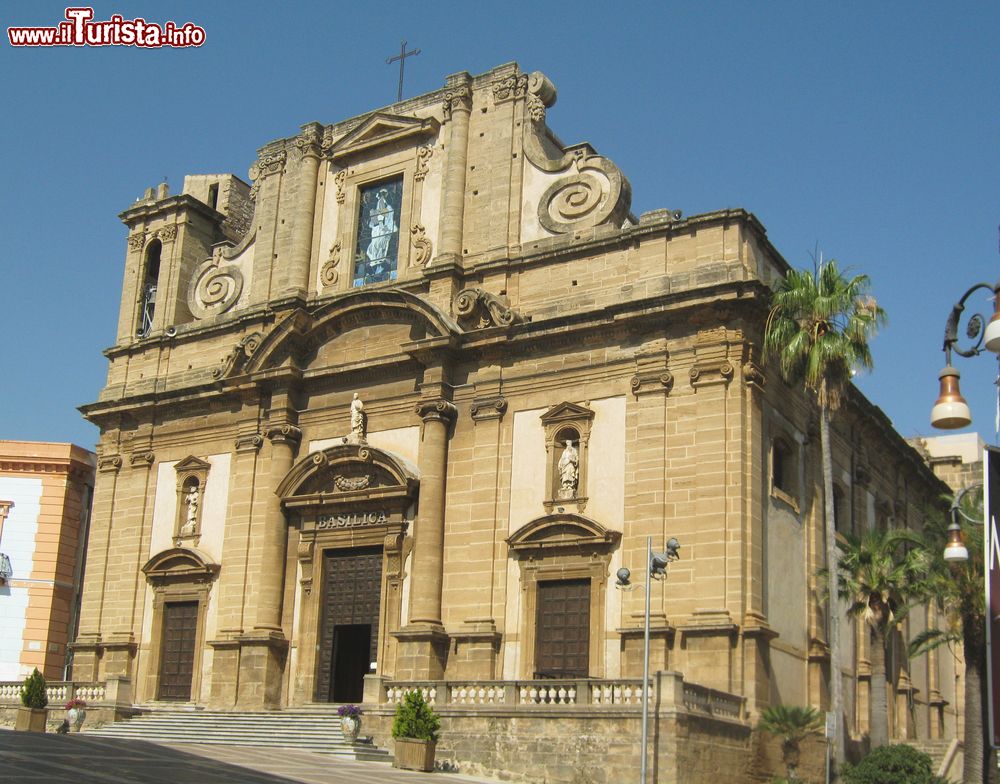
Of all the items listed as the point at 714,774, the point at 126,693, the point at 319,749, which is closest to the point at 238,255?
the point at 126,693

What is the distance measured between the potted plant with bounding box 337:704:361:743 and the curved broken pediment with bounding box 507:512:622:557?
5398mm

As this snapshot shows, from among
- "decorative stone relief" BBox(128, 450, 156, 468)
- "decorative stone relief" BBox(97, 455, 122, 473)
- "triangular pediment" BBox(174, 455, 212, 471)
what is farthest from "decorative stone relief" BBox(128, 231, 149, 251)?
"triangular pediment" BBox(174, 455, 212, 471)

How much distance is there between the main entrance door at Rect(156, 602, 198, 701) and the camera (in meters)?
36.1

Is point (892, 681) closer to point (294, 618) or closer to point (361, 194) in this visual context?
point (294, 618)

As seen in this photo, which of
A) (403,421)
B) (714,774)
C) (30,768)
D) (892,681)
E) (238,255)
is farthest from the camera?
(238,255)

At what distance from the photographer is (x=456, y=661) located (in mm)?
30828

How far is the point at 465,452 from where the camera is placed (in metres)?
32.5

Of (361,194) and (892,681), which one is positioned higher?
(361,194)

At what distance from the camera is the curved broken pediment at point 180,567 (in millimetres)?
36250

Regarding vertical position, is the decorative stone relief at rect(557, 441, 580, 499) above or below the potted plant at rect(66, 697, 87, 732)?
above

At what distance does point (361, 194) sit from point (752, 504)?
1580 cm

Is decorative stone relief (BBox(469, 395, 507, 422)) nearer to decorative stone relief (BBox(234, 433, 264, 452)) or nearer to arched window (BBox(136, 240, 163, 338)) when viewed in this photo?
decorative stone relief (BBox(234, 433, 264, 452))

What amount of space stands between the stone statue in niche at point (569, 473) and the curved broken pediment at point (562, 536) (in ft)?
1.84

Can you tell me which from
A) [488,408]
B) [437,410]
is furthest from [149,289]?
[488,408]
